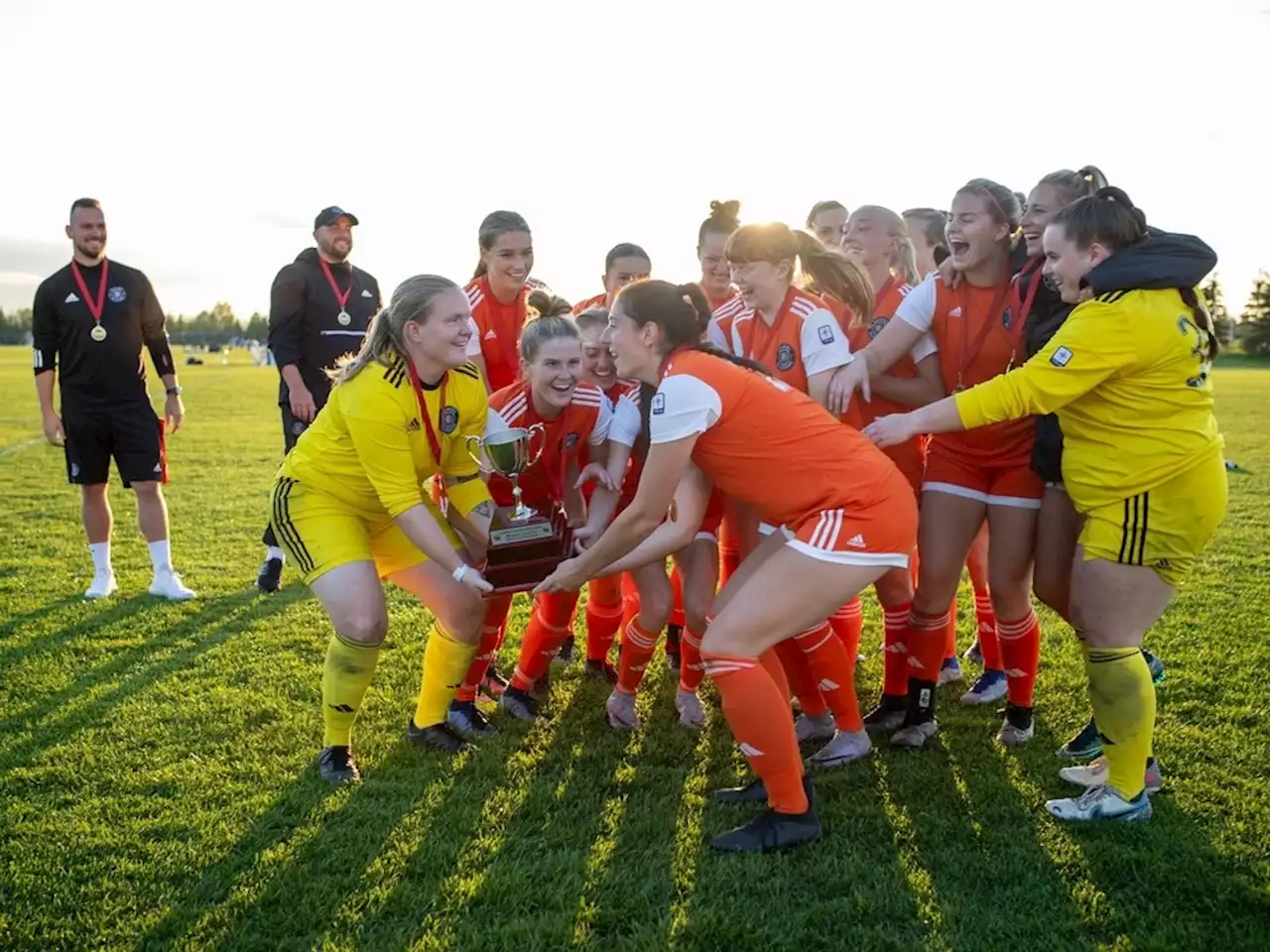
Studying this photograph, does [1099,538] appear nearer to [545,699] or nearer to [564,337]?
[564,337]

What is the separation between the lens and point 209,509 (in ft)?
33.4

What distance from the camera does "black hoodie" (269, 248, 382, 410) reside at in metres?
6.89

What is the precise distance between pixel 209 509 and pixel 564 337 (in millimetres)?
7193

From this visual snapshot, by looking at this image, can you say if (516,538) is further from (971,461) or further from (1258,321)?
(1258,321)

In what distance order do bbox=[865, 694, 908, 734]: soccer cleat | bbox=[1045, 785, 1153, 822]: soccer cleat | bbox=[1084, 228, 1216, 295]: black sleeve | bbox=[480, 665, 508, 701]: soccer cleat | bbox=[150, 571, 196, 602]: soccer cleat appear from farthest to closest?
bbox=[150, 571, 196, 602]: soccer cleat → bbox=[480, 665, 508, 701]: soccer cleat → bbox=[865, 694, 908, 734]: soccer cleat → bbox=[1045, 785, 1153, 822]: soccer cleat → bbox=[1084, 228, 1216, 295]: black sleeve

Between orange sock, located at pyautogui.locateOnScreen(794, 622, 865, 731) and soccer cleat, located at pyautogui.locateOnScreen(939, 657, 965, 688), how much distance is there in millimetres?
1131

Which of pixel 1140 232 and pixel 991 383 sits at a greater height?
pixel 1140 232

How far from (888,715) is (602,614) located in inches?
58.8

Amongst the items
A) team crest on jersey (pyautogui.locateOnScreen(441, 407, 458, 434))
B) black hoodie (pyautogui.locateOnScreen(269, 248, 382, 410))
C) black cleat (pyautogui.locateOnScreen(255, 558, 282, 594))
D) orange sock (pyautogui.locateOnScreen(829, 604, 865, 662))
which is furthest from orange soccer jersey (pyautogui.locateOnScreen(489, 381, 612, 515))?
black cleat (pyautogui.locateOnScreen(255, 558, 282, 594))

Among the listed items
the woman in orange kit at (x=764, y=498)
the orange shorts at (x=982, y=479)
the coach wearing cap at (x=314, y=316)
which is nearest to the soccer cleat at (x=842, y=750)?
the woman in orange kit at (x=764, y=498)

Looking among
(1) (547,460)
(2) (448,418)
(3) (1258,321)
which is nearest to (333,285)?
(1) (547,460)

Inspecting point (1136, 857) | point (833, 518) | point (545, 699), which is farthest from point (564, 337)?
point (1136, 857)

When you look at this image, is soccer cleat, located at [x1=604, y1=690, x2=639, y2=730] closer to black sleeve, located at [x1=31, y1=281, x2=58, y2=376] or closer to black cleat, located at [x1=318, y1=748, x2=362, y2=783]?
black cleat, located at [x1=318, y1=748, x2=362, y2=783]

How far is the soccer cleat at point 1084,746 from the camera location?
14.0 ft
